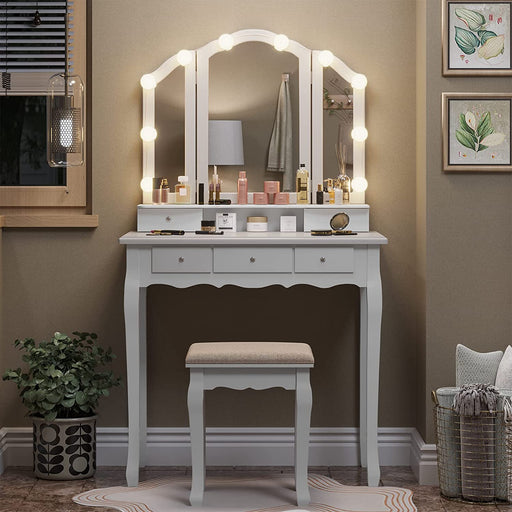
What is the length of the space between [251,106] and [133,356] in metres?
1.12

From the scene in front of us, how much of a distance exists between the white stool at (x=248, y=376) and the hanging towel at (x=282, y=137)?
2.93 feet

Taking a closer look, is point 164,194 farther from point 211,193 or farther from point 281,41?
point 281,41

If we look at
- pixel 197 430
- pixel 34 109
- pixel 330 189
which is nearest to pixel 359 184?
pixel 330 189

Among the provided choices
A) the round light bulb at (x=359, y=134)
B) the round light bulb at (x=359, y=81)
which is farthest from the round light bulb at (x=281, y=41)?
the round light bulb at (x=359, y=134)

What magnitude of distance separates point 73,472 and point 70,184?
1153mm

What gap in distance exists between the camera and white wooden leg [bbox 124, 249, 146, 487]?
3283mm

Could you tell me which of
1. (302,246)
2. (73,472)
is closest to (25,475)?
(73,472)

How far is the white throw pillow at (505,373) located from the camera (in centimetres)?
325

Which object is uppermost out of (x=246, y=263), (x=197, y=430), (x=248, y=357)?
(x=246, y=263)

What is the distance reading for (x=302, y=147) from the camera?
3.71 meters

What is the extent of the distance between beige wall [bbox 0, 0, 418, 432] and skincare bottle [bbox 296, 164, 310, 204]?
269 mm

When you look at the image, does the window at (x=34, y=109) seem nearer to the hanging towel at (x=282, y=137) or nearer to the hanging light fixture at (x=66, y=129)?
the hanging light fixture at (x=66, y=129)

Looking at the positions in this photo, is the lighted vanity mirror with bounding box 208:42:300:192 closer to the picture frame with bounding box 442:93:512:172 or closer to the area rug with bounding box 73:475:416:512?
the picture frame with bounding box 442:93:512:172

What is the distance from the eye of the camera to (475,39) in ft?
11.3
